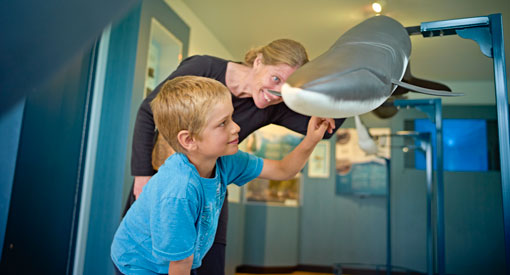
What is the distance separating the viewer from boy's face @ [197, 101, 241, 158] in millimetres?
856

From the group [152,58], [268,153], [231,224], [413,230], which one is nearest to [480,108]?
[413,230]

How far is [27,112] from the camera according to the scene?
1.80 m

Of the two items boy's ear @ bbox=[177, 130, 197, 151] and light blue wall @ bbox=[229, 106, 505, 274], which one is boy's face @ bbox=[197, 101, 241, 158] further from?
light blue wall @ bbox=[229, 106, 505, 274]

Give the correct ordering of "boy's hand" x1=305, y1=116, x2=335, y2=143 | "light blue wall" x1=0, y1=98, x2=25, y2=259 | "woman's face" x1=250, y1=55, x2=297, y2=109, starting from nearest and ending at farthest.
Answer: "boy's hand" x1=305, y1=116, x2=335, y2=143 < "woman's face" x1=250, y1=55, x2=297, y2=109 < "light blue wall" x1=0, y1=98, x2=25, y2=259

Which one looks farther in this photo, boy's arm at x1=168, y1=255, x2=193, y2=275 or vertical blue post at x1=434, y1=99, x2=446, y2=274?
vertical blue post at x1=434, y1=99, x2=446, y2=274

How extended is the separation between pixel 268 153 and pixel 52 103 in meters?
2.54

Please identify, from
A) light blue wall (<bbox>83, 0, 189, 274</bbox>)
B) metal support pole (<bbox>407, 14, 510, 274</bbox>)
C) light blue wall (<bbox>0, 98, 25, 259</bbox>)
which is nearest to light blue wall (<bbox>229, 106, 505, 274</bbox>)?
light blue wall (<bbox>83, 0, 189, 274</bbox>)

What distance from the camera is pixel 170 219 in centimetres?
77

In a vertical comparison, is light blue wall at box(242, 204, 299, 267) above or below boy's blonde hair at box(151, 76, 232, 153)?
below

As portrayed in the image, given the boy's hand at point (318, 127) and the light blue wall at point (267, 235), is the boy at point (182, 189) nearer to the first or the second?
the boy's hand at point (318, 127)

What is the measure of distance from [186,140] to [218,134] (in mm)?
74

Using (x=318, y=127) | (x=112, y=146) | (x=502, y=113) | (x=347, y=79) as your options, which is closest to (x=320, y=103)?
(x=347, y=79)

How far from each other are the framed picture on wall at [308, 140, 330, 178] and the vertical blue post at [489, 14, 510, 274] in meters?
3.60

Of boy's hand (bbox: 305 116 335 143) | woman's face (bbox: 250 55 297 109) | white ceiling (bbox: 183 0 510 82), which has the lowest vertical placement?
boy's hand (bbox: 305 116 335 143)
